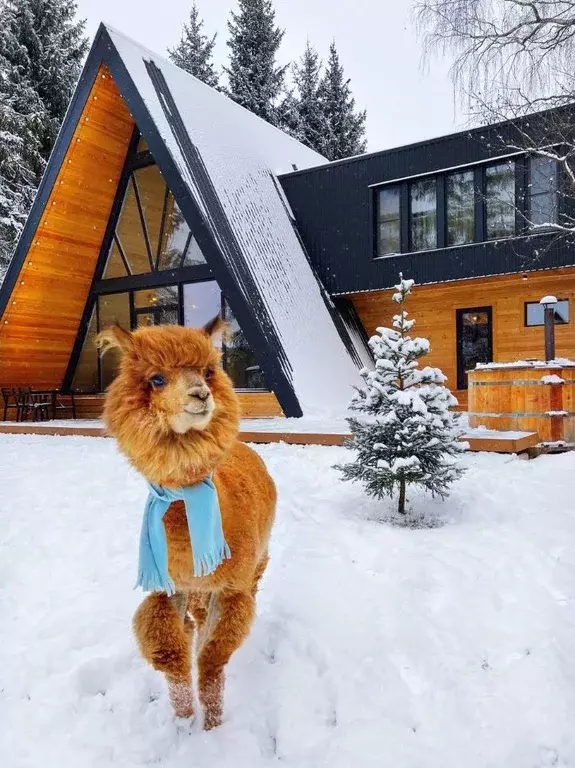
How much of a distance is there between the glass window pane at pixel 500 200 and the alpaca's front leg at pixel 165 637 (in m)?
11.9

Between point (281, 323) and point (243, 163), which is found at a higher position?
point (243, 163)

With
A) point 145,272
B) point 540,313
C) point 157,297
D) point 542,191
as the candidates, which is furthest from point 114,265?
point 540,313

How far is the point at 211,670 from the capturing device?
93.2 inches

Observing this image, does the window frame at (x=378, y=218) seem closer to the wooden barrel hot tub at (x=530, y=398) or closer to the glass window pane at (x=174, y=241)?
the glass window pane at (x=174, y=241)

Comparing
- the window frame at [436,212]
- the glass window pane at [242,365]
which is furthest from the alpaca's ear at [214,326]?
the window frame at [436,212]

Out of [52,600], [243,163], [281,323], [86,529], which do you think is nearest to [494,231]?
[281,323]

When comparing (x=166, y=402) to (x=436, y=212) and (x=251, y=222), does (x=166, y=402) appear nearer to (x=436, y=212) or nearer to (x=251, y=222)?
(x=251, y=222)

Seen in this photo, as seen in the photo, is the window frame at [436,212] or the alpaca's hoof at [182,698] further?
the window frame at [436,212]

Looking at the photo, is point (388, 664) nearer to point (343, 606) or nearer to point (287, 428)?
point (343, 606)

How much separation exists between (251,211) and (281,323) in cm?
329

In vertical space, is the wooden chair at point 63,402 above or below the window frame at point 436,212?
below

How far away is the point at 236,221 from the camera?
11.9 metres

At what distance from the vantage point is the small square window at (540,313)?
41.0 feet

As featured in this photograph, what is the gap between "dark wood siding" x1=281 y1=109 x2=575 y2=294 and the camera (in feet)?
38.8
